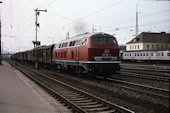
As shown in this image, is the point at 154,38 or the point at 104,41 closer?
the point at 104,41

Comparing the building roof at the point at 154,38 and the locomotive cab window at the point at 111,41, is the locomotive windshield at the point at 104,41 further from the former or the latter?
the building roof at the point at 154,38

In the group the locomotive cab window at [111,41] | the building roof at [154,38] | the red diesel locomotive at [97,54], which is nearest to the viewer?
the red diesel locomotive at [97,54]

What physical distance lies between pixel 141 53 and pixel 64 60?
31.5 meters

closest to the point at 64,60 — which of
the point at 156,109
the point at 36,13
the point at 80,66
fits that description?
the point at 80,66

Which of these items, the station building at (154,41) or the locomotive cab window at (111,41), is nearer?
the locomotive cab window at (111,41)

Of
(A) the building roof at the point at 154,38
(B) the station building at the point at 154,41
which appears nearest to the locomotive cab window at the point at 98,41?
(B) the station building at the point at 154,41

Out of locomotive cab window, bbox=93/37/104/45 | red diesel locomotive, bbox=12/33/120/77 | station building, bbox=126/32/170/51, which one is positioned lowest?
Result: red diesel locomotive, bbox=12/33/120/77

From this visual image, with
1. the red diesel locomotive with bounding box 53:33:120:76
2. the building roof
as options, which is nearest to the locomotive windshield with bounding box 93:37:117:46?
the red diesel locomotive with bounding box 53:33:120:76

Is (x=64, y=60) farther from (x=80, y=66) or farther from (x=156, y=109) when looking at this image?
(x=156, y=109)

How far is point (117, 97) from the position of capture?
10453mm

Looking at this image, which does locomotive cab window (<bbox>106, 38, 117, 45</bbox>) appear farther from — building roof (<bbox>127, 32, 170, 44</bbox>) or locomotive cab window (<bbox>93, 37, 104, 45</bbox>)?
building roof (<bbox>127, 32, 170, 44</bbox>)

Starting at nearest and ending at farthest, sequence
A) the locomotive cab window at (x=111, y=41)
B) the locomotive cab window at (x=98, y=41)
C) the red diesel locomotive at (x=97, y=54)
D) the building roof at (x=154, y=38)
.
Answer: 1. the red diesel locomotive at (x=97, y=54)
2. the locomotive cab window at (x=98, y=41)
3. the locomotive cab window at (x=111, y=41)
4. the building roof at (x=154, y=38)

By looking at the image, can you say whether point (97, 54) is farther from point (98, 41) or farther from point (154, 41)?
point (154, 41)

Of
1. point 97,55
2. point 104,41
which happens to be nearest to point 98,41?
point 104,41
